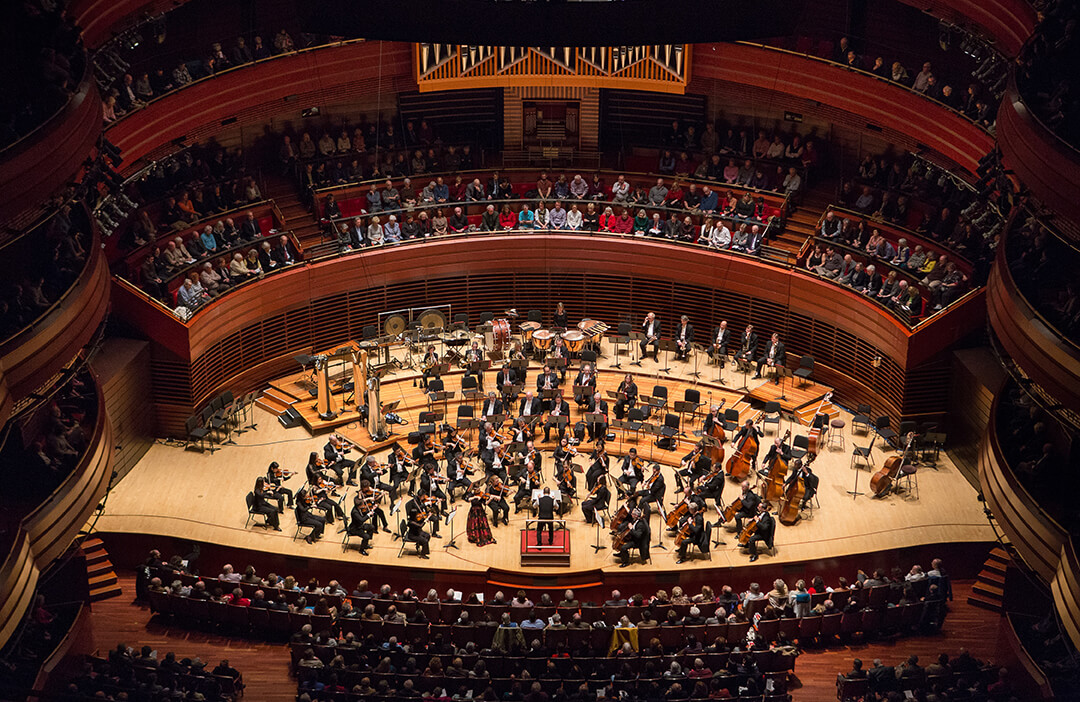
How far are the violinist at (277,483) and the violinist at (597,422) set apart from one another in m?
6.41

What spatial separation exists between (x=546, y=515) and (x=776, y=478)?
4864mm

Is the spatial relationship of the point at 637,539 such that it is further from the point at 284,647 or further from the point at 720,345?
the point at 720,345

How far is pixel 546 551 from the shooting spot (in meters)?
24.8

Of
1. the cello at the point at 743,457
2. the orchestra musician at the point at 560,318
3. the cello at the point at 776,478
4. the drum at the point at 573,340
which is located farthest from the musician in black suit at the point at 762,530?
the orchestra musician at the point at 560,318

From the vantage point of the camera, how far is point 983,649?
23422mm

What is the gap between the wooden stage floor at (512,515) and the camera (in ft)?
81.6

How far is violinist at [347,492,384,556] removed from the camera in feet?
80.9

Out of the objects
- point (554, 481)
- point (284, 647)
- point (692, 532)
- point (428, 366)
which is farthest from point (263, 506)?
point (692, 532)

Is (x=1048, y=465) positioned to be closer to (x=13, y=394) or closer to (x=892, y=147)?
(x=892, y=147)

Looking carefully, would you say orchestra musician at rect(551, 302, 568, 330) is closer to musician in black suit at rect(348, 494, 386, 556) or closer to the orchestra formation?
the orchestra formation

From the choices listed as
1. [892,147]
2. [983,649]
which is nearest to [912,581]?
[983,649]

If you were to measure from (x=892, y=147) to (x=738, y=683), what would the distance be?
50.6 feet

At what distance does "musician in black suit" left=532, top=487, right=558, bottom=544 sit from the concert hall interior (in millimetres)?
76

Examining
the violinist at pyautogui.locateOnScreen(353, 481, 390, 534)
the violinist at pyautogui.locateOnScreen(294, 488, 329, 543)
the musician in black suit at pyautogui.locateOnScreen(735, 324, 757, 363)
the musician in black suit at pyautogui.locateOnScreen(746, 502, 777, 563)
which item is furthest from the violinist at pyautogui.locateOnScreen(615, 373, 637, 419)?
the violinist at pyautogui.locateOnScreen(294, 488, 329, 543)
